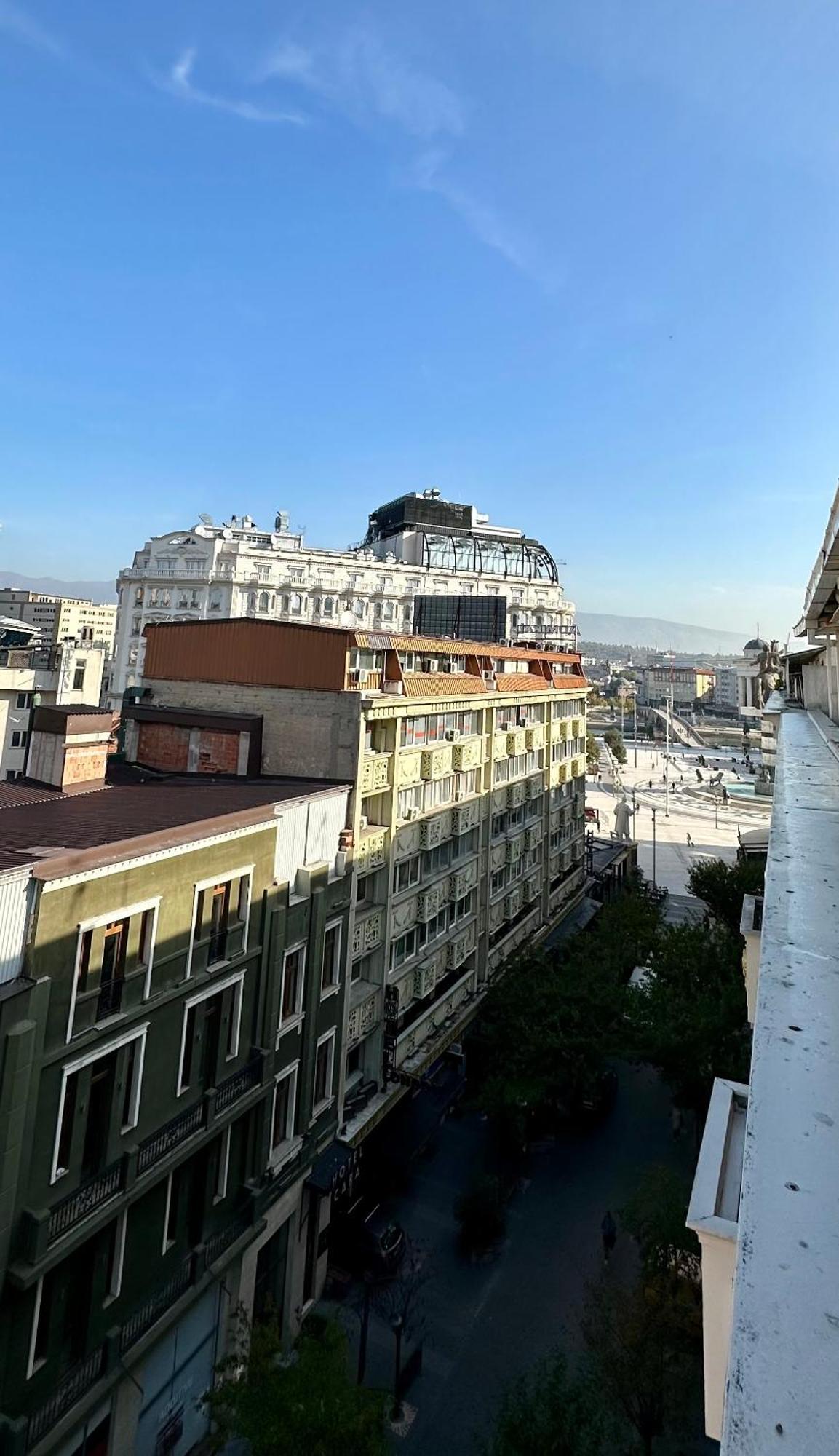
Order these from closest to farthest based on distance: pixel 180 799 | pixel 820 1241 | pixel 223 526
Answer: pixel 820 1241 → pixel 180 799 → pixel 223 526

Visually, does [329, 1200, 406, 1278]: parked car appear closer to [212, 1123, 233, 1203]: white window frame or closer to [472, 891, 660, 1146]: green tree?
[472, 891, 660, 1146]: green tree

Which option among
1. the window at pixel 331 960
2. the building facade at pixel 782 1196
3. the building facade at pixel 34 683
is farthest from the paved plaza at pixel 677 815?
the building facade at pixel 782 1196

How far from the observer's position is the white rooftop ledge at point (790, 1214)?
1396 mm

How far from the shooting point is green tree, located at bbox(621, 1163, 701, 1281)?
15.9m

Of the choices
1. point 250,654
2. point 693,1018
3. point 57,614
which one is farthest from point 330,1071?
point 57,614

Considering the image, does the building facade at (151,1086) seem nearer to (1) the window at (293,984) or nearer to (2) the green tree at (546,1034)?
(1) the window at (293,984)

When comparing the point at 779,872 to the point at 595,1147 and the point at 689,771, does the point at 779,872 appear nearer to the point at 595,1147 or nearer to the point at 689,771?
the point at 595,1147

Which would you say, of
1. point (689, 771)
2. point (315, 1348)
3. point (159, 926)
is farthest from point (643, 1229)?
point (689, 771)

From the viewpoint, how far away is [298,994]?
1702 cm

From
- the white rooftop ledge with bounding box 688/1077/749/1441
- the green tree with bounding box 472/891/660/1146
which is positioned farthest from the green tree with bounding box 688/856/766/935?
the white rooftop ledge with bounding box 688/1077/749/1441

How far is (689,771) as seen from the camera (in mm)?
112438

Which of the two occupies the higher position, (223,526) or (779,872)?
(223,526)

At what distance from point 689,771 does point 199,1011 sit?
360 feet

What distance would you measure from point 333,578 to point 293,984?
53436 millimetres
